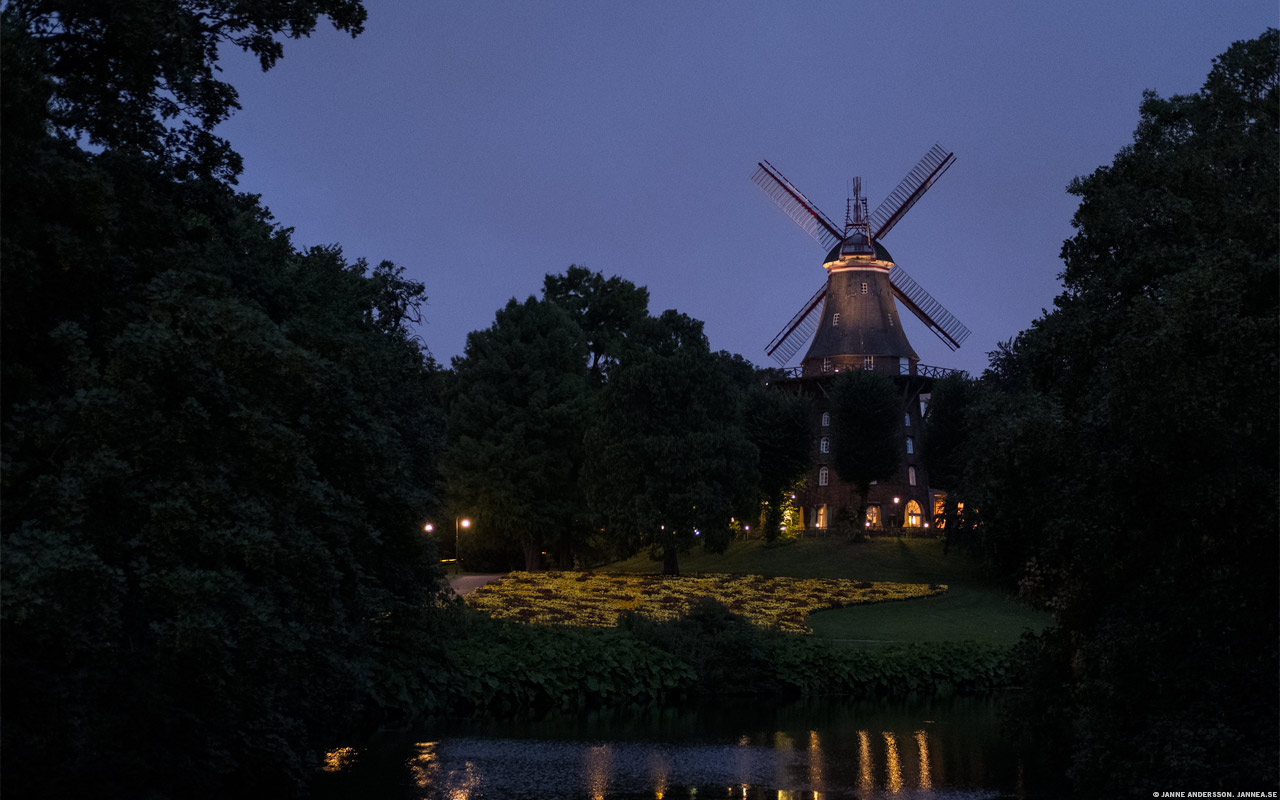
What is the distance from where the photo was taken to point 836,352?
7438cm

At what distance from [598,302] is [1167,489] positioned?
212 feet

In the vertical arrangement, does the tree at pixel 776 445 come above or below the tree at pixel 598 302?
below

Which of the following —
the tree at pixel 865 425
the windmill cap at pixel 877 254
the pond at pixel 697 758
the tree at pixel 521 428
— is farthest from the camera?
the windmill cap at pixel 877 254

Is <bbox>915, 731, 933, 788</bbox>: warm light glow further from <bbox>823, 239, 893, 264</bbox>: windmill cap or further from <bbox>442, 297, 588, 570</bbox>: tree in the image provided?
<bbox>823, 239, 893, 264</bbox>: windmill cap

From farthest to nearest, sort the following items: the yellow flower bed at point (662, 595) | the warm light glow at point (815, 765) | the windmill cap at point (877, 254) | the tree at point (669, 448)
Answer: the windmill cap at point (877, 254), the tree at point (669, 448), the yellow flower bed at point (662, 595), the warm light glow at point (815, 765)

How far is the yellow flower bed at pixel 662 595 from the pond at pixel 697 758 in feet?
27.0

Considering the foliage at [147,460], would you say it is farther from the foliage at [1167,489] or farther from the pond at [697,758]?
the foliage at [1167,489]

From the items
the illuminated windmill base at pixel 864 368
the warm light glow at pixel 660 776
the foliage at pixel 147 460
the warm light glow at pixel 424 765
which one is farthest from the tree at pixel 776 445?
the foliage at pixel 147 460

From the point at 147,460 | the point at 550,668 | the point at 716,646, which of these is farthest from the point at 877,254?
the point at 147,460

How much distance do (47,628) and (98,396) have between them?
275 cm

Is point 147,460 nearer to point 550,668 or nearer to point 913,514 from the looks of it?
point 550,668

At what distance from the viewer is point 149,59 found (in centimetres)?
1670

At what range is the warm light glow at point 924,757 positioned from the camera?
68.2ft

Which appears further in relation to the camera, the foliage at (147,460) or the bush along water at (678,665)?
the bush along water at (678,665)
